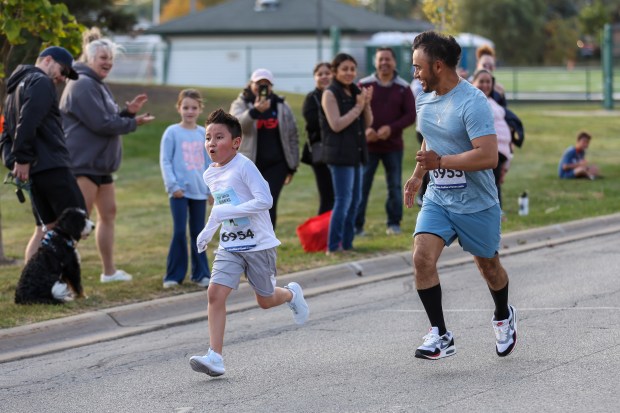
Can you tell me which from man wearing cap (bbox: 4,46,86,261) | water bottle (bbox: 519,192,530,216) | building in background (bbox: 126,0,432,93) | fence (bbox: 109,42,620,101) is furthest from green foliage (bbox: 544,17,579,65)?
man wearing cap (bbox: 4,46,86,261)

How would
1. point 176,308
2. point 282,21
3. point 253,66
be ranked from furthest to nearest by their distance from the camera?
point 282,21 → point 253,66 → point 176,308

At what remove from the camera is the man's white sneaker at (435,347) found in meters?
7.29

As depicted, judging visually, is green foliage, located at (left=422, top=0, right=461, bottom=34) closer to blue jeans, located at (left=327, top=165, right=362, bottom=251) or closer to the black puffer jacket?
blue jeans, located at (left=327, top=165, right=362, bottom=251)

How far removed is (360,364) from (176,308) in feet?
8.89

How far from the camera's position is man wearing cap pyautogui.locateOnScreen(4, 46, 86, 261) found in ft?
31.1

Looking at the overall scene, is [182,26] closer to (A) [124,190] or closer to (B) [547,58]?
(B) [547,58]

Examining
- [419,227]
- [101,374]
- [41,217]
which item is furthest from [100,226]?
[419,227]

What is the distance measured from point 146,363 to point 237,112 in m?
3.87

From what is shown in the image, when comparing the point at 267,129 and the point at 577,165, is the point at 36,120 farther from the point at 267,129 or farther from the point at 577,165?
the point at 577,165

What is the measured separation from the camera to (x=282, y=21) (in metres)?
54.2

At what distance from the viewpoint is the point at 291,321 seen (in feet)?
30.4

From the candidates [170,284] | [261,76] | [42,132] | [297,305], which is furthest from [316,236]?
[297,305]

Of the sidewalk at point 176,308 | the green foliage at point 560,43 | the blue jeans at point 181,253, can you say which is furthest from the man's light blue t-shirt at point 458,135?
the green foliage at point 560,43

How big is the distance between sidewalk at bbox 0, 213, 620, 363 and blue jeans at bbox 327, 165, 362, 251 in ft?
1.51
